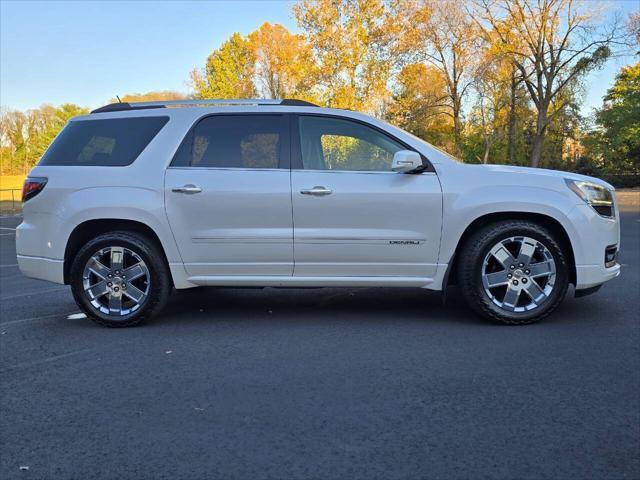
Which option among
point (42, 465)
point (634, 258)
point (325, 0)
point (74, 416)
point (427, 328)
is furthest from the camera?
point (325, 0)

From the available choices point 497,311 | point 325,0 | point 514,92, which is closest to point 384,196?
point 497,311

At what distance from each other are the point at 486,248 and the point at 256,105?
238 cm

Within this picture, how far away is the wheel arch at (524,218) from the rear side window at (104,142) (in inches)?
112

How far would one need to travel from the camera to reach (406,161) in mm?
4809

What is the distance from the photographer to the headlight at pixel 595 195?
16.3ft

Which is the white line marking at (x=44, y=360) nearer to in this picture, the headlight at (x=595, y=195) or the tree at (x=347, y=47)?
the headlight at (x=595, y=195)

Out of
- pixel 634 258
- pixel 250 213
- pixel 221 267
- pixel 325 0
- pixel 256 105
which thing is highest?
pixel 325 0

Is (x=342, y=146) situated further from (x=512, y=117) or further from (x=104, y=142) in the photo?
(x=512, y=117)

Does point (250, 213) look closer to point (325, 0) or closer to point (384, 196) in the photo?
point (384, 196)

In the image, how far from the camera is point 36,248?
525 cm

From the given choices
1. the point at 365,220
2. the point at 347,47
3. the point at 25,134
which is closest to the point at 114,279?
the point at 365,220

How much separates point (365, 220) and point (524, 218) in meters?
1.38

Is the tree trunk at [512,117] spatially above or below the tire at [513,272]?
above

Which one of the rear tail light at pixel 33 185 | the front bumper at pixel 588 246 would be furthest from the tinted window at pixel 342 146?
the rear tail light at pixel 33 185
